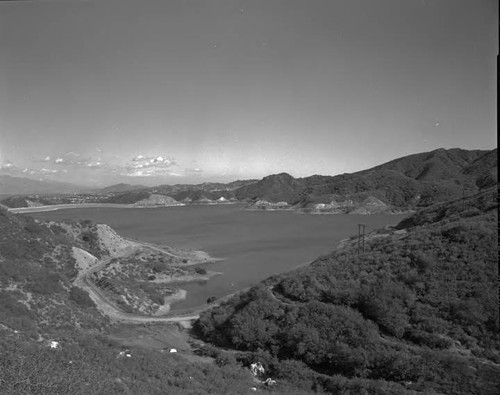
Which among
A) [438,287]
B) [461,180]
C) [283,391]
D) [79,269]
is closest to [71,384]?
[283,391]

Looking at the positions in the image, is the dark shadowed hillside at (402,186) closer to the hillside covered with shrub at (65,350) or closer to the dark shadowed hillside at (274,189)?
the dark shadowed hillside at (274,189)

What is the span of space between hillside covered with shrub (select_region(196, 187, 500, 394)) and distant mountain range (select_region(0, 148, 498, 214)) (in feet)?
195

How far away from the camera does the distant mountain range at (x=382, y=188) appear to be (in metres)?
84.3

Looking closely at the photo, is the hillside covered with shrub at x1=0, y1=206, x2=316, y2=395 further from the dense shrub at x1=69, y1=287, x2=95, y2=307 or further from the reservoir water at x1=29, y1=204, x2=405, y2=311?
the reservoir water at x1=29, y1=204, x2=405, y2=311

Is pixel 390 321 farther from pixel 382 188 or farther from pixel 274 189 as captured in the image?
pixel 274 189

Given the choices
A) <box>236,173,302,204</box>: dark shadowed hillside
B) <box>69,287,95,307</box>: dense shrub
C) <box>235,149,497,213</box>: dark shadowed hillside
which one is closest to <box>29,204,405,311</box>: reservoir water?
<box>69,287,95,307</box>: dense shrub

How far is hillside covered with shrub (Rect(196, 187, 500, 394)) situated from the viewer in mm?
9562

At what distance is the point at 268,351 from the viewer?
12.3 m

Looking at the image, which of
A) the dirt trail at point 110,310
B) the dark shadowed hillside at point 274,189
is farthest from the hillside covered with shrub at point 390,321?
the dark shadowed hillside at point 274,189

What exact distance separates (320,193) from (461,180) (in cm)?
3632

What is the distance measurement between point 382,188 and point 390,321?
285ft

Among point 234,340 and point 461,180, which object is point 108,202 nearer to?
point 461,180

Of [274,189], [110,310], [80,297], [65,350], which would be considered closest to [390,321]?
[65,350]

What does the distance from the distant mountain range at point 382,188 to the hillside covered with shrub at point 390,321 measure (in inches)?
2345
